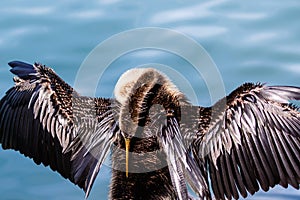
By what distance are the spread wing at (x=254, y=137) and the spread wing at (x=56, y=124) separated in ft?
2.13

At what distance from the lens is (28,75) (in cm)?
628

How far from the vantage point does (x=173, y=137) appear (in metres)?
5.24

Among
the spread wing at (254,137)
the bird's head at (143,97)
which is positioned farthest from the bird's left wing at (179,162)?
the spread wing at (254,137)

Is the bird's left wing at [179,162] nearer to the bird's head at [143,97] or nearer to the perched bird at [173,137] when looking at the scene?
the perched bird at [173,137]

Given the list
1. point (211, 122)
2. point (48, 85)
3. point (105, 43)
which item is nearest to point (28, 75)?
point (48, 85)

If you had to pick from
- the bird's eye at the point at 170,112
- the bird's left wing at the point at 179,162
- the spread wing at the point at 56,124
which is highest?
the spread wing at the point at 56,124

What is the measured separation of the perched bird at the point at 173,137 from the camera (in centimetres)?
524

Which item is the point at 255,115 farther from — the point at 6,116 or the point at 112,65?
the point at 112,65

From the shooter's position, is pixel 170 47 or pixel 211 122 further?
pixel 170 47

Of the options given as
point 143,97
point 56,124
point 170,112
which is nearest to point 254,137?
point 170,112

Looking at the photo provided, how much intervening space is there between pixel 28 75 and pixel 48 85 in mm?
344

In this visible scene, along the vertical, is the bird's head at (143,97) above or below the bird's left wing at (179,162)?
above

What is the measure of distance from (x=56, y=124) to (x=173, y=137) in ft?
3.55

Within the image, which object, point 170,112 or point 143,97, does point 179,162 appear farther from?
point 143,97
